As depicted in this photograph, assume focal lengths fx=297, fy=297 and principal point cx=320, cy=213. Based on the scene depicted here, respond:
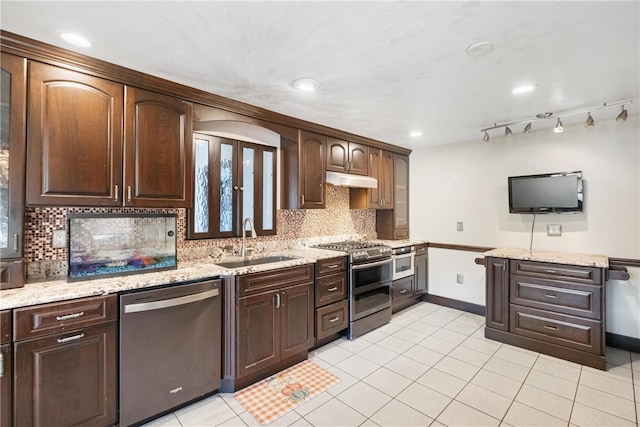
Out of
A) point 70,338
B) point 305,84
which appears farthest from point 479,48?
point 70,338

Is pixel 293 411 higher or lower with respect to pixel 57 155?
lower

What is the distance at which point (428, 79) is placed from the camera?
2146mm

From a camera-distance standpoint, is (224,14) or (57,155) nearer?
(224,14)

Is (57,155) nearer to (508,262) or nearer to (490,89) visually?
(490,89)

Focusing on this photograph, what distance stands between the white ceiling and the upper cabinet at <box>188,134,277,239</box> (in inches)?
23.1

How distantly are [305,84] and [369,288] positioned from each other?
7.25 feet

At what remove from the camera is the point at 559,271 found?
9.18 feet

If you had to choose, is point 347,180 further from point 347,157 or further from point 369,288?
point 369,288

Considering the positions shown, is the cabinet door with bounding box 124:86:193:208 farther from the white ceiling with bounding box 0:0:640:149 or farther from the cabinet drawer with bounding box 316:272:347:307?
the cabinet drawer with bounding box 316:272:347:307

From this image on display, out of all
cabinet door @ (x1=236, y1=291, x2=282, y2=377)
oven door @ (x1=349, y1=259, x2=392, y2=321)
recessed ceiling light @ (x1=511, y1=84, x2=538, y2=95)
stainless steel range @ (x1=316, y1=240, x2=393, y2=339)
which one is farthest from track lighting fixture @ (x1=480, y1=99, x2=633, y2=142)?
cabinet door @ (x1=236, y1=291, x2=282, y2=377)

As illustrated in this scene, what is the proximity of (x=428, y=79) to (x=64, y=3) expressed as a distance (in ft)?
6.93

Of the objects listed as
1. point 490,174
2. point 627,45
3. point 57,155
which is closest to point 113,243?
point 57,155

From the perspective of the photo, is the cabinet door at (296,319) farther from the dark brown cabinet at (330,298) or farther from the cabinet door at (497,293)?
the cabinet door at (497,293)

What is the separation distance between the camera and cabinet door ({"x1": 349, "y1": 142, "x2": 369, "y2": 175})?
372 centimetres
